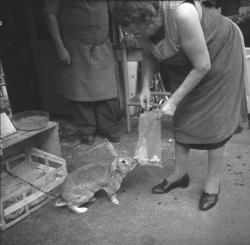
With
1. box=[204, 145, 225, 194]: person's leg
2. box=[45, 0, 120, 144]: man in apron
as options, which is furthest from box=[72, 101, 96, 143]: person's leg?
box=[204, 145, 225, 194]: person's leg

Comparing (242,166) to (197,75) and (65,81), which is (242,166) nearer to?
(197,75)

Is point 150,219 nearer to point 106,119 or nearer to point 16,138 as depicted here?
point 16,138

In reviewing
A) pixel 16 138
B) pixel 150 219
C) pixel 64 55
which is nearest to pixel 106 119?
pixel 64 55

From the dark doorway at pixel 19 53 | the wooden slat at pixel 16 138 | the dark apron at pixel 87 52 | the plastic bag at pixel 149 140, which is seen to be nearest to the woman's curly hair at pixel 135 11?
the plastic bag at pixel 149 140

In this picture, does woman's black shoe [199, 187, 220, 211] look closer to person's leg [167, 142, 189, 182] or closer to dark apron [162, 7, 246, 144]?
person's leg [167, 142, 189, 182]

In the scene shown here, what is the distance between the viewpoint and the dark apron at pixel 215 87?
2.03 meters

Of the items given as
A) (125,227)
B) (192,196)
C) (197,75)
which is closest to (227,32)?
(197,75)

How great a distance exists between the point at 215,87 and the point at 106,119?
5.37 ft

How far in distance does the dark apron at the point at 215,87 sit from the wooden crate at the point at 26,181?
1053mm

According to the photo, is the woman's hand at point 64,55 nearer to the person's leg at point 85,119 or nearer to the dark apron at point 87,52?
the dark apron at point 87,52

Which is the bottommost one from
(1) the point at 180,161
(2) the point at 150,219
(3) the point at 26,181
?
(2) the point at 150,219

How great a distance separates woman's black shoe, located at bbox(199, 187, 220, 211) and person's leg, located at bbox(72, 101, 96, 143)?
1.49 metres

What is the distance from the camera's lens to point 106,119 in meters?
3.55

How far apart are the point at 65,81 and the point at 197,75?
1806 millimetres
